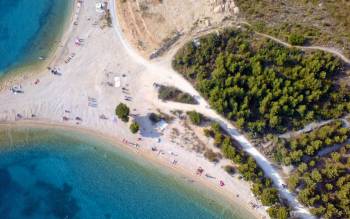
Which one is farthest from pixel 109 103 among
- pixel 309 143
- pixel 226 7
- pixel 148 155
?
pixel 309 143

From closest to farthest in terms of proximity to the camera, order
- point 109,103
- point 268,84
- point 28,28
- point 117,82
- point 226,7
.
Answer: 1. point 268,84
2. point 226,7
3. point 109,103
4. point 117,82
5. point 28,28

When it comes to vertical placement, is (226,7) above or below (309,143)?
above

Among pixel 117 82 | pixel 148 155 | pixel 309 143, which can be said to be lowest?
pixel 148 155

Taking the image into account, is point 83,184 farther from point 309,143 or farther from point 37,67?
point 309,143

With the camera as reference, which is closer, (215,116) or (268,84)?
(268,84)

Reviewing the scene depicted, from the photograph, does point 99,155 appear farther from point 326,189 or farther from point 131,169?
point 326,189

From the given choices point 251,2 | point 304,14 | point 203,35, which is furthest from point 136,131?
point 304,14

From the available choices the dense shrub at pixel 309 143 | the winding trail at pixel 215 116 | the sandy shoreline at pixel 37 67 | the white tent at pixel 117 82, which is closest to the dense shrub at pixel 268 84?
the winding trail at pixel 215 116
